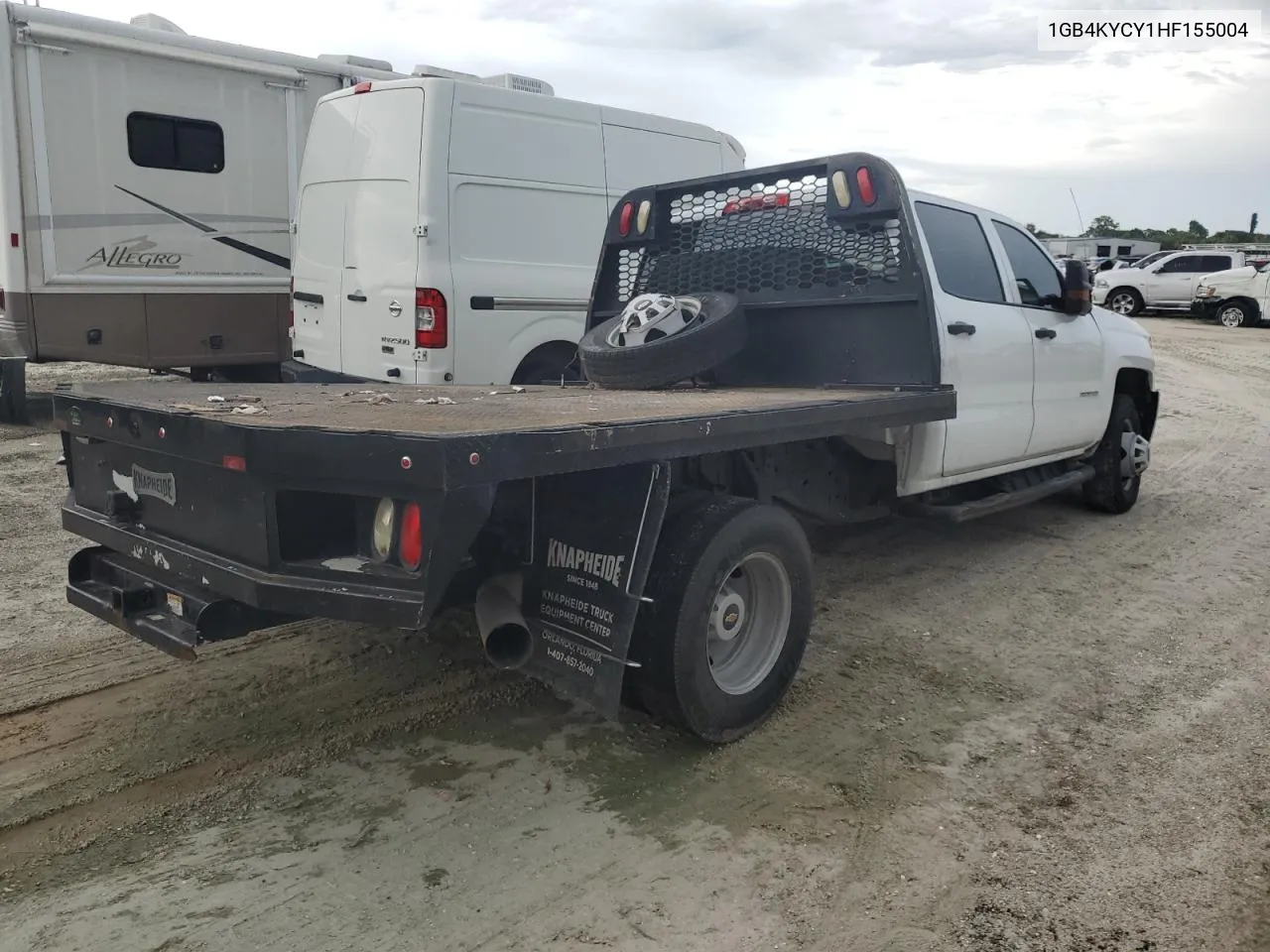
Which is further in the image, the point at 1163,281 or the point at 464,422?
the point at 1163,281

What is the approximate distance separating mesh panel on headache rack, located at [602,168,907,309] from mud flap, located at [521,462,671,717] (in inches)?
89.9

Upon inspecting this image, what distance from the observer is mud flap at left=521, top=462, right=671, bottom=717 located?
126 inches

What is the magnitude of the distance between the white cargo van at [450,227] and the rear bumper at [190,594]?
3472mm

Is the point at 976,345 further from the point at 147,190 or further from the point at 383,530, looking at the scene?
the point at 147,190

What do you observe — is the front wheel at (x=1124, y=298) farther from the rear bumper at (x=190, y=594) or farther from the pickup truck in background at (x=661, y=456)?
the rear bumper at (x=190, y=594)

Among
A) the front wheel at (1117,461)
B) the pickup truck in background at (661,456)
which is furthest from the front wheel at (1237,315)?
the pickup truck in background at (661,456)

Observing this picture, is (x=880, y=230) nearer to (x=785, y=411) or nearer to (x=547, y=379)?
(x=785, y=411)

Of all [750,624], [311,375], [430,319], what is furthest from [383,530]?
[311,375]

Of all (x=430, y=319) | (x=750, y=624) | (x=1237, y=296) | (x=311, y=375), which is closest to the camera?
(x=750, y=624)

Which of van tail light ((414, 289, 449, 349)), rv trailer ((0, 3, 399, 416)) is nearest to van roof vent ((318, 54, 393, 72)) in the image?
rv trailer ((0, 3, 399, 416))

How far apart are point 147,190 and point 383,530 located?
743 cm

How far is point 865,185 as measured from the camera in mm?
4945

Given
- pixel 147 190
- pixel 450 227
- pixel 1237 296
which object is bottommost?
pixel 1237 296

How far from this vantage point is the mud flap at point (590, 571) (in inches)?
126
